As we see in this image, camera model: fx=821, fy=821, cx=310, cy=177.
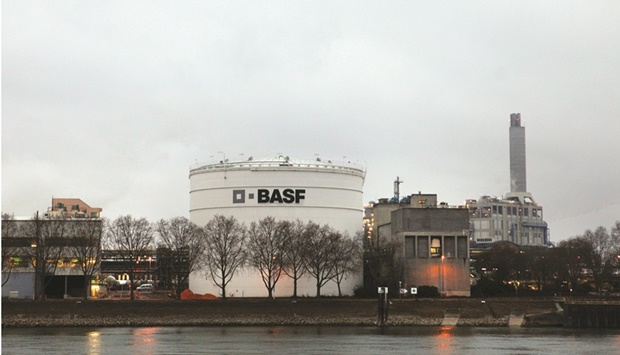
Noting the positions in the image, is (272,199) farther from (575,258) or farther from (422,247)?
(575,258)

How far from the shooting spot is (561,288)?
10812 centimetres

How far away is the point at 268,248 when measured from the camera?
95875 millimetres

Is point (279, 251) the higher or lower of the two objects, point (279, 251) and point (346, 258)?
the higher

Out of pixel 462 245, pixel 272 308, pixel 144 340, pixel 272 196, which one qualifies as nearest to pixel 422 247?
pixel 462 245

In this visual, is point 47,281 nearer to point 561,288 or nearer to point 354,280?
point 354,280

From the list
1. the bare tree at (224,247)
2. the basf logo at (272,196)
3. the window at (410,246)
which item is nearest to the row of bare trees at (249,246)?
the bare tree at (224,247)

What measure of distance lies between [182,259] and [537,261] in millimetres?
64023

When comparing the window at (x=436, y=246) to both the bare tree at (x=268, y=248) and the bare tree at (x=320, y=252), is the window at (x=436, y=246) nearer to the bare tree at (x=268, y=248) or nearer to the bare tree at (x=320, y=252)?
the bare tree at (x=320, y=252)

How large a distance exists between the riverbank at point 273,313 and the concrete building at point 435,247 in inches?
610

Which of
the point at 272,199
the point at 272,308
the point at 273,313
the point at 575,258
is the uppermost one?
the point at 272,199

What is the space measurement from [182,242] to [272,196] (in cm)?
1288

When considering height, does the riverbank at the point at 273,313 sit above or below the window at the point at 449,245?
below

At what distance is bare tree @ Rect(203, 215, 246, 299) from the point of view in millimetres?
95125

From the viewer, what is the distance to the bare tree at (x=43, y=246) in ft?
299
